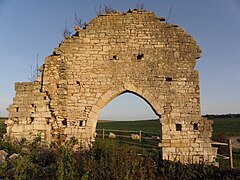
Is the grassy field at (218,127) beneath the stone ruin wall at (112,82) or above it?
beneath

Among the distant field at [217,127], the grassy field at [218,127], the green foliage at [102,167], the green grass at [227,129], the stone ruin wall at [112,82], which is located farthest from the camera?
the grassy field at [218,127]

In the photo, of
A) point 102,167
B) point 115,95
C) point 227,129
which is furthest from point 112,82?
point 227,129

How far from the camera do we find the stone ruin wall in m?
7.70

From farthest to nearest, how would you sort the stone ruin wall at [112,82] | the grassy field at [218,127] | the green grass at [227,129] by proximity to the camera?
the grassy field at [218,127]
the green grass at [227,129]
the stone ruin wall at [112,82]

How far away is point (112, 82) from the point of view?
314 inches

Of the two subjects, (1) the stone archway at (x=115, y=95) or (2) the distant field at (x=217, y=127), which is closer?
(1) the stone archway at (x=115, y=95)

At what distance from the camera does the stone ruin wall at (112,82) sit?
7699mm

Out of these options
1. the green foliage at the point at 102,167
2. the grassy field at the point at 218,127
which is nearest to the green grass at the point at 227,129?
the grassy field at the point at 218,127

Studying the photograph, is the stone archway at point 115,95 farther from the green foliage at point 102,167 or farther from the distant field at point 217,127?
the distant field at point 217,127

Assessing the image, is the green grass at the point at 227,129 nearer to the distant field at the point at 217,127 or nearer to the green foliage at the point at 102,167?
the distant field at the point at 217,127

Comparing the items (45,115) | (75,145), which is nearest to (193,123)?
(75,145)

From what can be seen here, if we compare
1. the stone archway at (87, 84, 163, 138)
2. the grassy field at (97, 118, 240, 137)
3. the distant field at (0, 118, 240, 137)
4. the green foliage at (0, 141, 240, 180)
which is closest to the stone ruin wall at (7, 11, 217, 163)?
the stone archway at (87, 84, 163, 138)

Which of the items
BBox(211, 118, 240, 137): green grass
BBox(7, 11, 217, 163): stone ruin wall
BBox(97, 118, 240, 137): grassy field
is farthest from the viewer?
BBox(97, 118, 240, 137): grassy field

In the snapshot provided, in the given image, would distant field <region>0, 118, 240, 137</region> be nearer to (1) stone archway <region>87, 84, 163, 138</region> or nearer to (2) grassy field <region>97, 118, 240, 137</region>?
(2) grassy field <region>97, 118, 240, 137</region>
